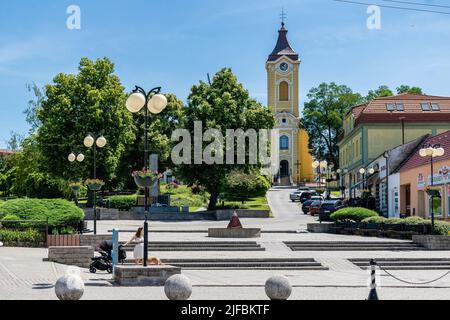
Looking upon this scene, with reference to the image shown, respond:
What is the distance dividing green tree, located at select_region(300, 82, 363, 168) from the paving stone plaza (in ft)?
212

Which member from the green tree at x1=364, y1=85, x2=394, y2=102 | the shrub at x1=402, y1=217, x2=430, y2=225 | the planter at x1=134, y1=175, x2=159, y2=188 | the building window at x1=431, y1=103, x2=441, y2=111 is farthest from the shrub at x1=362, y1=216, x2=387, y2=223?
the green tree at x1=364, y1=85, x2=394, y2=102

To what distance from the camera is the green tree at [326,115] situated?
9344 centimetres

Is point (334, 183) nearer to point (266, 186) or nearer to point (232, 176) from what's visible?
point (266, 186)

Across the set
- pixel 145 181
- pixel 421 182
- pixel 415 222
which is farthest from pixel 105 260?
pixel 421 182

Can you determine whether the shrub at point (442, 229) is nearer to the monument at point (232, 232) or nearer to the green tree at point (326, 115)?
the monument at point (232, 232)

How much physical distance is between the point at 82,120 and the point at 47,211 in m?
25.5

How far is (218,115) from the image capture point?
2095 inches

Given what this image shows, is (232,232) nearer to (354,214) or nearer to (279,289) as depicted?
(354,214)

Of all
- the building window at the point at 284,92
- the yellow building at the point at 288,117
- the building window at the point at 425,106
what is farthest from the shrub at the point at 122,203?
A: the building window at the point at 284,92

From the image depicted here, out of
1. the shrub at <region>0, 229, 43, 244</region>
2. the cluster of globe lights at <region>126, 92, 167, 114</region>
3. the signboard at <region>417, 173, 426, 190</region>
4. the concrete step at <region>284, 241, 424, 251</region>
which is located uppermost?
the cluster of globe lights at <region>126, 92, 167, 114</region>

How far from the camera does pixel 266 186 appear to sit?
64.7 metres

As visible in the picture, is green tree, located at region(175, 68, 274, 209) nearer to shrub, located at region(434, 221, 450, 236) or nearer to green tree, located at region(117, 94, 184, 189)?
green tree, located at region(117, 94, 184, 189)

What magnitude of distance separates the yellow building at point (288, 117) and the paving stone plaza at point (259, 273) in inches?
2872

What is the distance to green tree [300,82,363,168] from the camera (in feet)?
307
